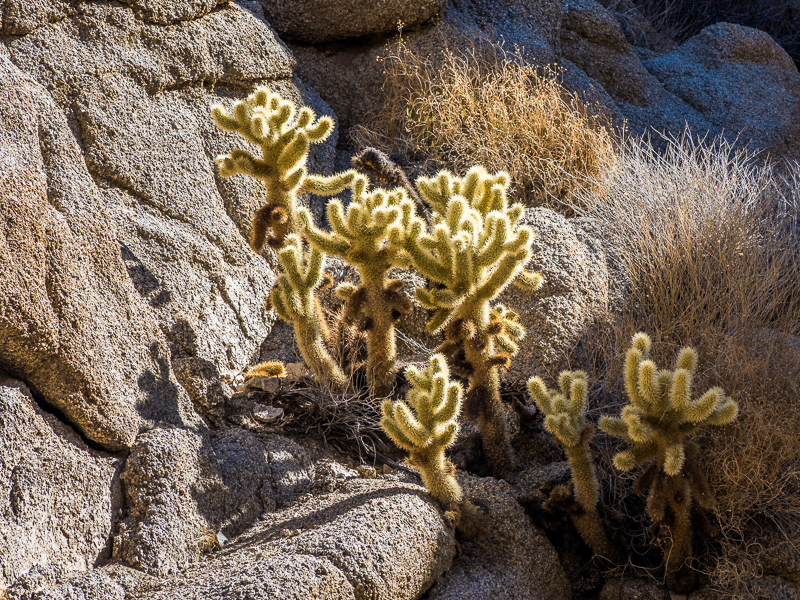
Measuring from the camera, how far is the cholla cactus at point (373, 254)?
2.73 m

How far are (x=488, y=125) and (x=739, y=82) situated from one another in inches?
125

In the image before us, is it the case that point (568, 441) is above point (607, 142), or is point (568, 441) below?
below

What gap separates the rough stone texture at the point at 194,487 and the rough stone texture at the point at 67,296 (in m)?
0.14

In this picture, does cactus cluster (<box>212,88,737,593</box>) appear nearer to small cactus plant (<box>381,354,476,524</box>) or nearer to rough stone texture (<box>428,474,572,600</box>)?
small cactus plant (<box>381,354,476,524</box>)

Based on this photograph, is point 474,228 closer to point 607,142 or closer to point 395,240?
point 395,240

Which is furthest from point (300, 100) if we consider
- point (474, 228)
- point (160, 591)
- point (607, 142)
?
point (160, 591)

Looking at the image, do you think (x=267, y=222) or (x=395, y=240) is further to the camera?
(x=267, y=222)

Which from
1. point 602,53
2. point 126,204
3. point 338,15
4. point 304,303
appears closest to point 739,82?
point 602,53

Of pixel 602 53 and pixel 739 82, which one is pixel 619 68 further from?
pixel 739 82

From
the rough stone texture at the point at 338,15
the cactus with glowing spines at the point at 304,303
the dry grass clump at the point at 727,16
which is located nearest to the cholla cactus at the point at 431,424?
the cactus with glowing spines at the point at 304,303

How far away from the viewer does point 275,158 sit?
2986 millimetres

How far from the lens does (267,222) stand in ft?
9.74

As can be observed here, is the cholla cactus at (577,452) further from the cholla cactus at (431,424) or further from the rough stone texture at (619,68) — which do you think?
the rough stone texture at (619,68)

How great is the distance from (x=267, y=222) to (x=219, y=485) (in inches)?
39.6
